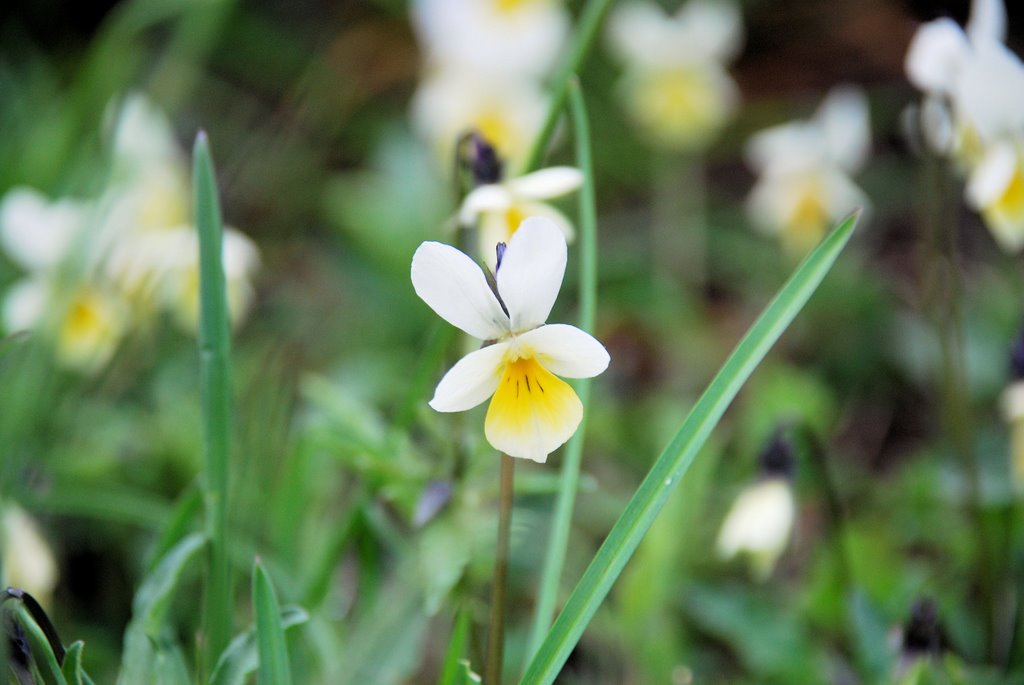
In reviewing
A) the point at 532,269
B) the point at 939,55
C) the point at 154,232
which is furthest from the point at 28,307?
the point at 939,55

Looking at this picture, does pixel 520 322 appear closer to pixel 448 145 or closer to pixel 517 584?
pixel 517 584

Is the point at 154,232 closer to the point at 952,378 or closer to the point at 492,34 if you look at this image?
the point at 492,34

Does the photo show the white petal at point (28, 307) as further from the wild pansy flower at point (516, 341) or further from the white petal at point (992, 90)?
the white petal at point (992, 90)

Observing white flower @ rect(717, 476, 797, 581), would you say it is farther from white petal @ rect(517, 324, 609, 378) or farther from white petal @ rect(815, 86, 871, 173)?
white petal @ rect(815, 86, 871, 173)

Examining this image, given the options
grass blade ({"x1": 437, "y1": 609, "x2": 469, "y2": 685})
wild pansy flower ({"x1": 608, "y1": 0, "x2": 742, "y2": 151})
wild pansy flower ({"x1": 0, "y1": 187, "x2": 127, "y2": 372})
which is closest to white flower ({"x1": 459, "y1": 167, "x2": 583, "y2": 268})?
grass blade ({"x1": 437, "y1": 609, "x2": 469, "y2": 685})

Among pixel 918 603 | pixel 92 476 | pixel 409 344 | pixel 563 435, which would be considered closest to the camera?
pixel 563 435

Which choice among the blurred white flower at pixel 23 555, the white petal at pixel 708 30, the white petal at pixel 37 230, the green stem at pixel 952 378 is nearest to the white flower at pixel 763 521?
the green stem at pixel 952 378

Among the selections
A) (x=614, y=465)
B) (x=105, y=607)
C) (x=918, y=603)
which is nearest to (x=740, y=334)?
(x=614, y=465)
